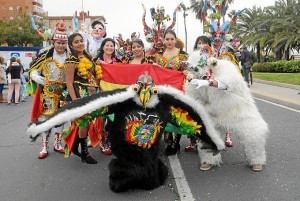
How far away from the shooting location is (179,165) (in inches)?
191

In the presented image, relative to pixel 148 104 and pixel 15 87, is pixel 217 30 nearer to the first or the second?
pixel 148 104

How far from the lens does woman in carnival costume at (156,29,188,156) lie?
17.0 ft

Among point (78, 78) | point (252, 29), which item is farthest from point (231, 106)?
point (252, 29)

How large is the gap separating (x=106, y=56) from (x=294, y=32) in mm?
25453

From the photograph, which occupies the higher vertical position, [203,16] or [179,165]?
[203,16]

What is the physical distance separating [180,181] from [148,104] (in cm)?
108

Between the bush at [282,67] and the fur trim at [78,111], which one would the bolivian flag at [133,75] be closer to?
the fur trim at [78,111]

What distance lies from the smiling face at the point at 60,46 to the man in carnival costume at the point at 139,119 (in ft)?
5.61

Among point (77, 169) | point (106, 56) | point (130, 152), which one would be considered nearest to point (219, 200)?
point (130, 152)

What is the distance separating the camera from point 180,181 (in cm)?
423

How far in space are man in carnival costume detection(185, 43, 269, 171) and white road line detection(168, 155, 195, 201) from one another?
1.40ft

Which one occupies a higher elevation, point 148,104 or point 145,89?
point 145,89

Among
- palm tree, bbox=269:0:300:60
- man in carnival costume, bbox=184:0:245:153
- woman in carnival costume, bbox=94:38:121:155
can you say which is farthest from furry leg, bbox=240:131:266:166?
palm tree, bbox=269:0:300:60

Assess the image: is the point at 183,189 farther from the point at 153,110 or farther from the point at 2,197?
the point at 2,197
